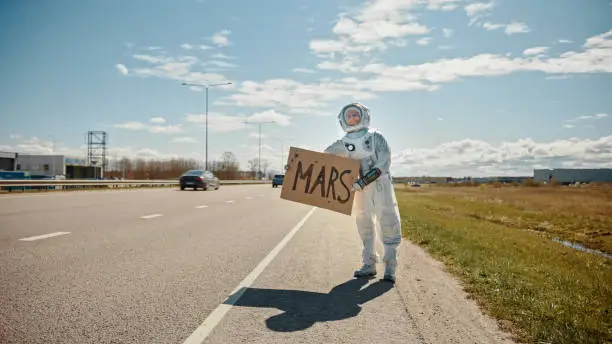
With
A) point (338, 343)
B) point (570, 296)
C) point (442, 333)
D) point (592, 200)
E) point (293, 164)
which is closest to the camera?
point (338, 343)

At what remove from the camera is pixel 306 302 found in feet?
18.1

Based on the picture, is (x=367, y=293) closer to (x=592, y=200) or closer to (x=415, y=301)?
(x=415, y=301)

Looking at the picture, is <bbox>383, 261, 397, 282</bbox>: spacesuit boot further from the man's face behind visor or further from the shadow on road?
the man's face behind visor

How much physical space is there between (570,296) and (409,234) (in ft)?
25.3

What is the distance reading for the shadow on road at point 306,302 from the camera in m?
4.80

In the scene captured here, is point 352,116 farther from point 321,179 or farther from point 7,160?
point 7,160

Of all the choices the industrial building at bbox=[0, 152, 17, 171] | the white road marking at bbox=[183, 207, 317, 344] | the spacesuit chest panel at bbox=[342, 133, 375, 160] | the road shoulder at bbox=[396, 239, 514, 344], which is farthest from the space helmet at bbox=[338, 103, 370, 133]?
the industrial building at bbox=[0, 152, 17, 171]

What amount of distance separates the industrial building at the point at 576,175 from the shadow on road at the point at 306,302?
69338 mm

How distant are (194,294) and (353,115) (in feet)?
10.7

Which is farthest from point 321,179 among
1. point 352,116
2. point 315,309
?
point 315,309

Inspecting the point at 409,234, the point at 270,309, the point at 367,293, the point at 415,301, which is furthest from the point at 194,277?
the point at 409,234

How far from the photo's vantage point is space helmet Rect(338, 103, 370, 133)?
7289 mm

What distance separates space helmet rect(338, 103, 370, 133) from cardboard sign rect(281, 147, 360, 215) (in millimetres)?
459

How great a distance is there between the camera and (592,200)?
38469mm
